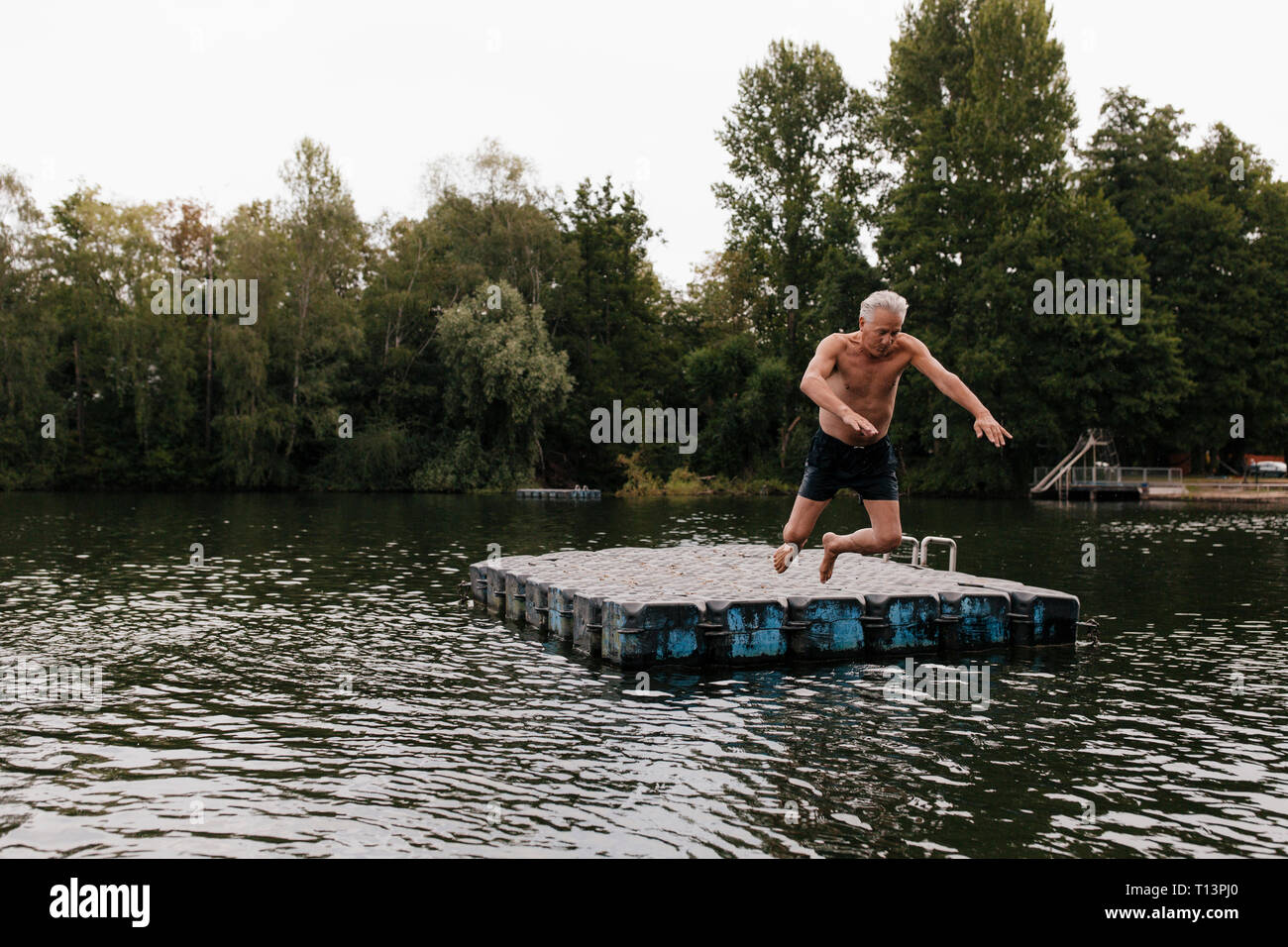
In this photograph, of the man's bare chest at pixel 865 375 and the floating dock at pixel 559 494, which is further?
the floating dock at pixel 559 494

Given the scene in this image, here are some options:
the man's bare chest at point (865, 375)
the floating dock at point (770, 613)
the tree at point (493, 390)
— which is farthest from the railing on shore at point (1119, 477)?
the man's bare chest at point (865, 375)

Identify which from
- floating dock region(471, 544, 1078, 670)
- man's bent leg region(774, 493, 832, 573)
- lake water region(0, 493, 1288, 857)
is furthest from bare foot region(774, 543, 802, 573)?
floating dock region(471, 544, 1078, 670)

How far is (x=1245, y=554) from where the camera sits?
3272 centimetres

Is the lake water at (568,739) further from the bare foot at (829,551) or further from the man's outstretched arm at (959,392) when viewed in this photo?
the man's outstretched arm at (959,392)

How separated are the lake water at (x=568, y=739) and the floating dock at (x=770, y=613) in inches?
21.8

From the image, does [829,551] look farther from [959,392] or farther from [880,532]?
[959,392]

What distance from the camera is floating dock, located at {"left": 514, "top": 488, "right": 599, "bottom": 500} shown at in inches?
2699

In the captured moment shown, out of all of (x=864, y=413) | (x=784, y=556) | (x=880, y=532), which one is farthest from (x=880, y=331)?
(x=784, y=556)

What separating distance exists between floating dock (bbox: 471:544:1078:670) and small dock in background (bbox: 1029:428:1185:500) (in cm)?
4687

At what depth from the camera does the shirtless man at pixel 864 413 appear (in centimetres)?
1127

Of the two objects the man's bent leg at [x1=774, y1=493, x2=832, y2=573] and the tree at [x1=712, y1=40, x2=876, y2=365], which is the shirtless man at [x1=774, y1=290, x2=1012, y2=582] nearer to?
the man's bent leg at [x1=774, y1=493, x2=832, y2=573]

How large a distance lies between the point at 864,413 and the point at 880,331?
1.00 meters

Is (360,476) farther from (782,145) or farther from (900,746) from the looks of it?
(900,746)

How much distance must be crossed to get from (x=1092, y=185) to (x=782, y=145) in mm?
21496
